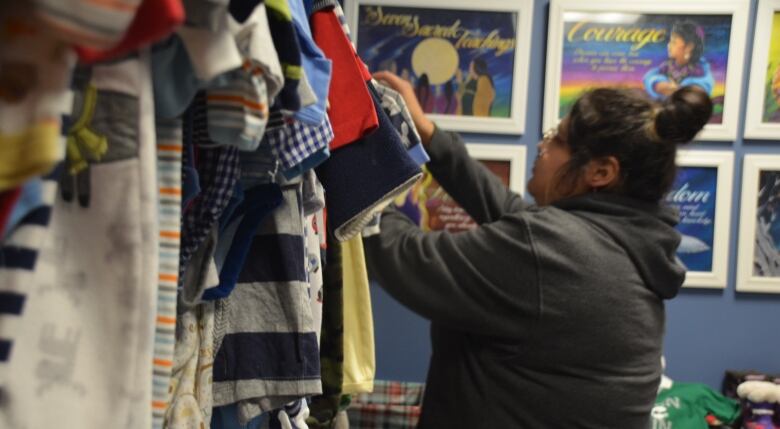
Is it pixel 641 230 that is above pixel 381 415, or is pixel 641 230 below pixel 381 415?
above

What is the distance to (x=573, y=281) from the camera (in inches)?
39.6

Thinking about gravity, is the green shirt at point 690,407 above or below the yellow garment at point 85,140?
below

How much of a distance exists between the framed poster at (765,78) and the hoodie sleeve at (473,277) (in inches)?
43.9

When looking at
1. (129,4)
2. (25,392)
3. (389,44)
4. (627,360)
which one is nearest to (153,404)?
(25,392)

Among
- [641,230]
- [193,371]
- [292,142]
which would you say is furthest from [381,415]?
[292,142]

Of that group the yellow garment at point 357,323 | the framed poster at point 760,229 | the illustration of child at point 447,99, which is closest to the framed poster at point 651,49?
the framed poster at point 760,229

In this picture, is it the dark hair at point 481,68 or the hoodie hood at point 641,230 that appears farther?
the dark hair at point 481,68

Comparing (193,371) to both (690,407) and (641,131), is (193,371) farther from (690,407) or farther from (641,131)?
(690,407)

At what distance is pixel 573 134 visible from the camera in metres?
1.13

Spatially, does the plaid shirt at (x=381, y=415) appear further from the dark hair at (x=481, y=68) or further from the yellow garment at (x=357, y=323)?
the dark hair at (x=481, y=68)

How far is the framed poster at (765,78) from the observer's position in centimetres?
173

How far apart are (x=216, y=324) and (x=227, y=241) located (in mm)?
95

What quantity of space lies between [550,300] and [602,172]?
0.83 ft

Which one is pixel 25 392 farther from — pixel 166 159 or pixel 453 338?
pixel 453 338
